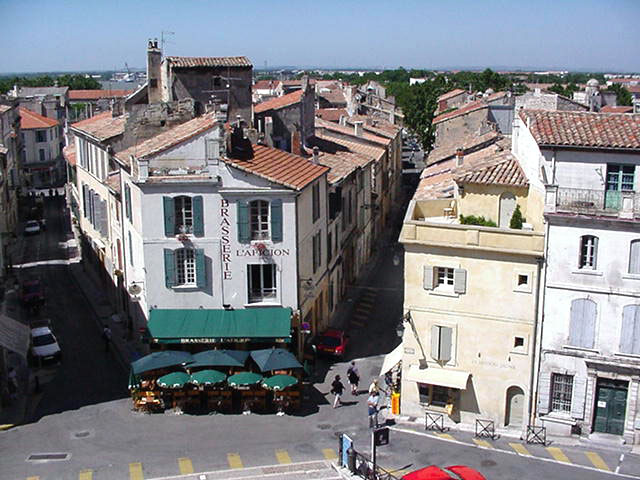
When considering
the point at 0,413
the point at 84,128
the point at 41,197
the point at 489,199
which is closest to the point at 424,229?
the point at 489,199

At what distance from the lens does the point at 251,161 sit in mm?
39844

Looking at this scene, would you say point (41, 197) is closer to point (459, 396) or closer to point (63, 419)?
point (63, 419)

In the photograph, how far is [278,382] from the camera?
35938 mm

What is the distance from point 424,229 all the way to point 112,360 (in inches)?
758

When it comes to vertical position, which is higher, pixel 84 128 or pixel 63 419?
pixel 84 128

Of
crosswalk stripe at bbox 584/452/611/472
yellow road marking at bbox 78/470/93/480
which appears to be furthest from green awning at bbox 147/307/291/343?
crosswalk stripe at bbox 584/452/611/472

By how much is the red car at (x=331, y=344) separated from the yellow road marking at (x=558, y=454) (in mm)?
13034

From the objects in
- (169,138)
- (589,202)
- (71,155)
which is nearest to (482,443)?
(589,202)

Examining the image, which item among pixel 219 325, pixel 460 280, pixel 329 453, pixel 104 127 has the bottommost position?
pixel 329 453

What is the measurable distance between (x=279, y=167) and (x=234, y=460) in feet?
50.1

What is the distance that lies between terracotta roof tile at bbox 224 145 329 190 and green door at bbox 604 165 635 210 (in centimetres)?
1423

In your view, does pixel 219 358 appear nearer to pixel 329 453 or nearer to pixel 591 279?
pixel 329 453

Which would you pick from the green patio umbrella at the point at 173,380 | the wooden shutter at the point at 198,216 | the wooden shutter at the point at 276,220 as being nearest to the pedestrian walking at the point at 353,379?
the wooden shutter at the point at 276,220

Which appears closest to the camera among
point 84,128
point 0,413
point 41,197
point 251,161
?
point 0,413
